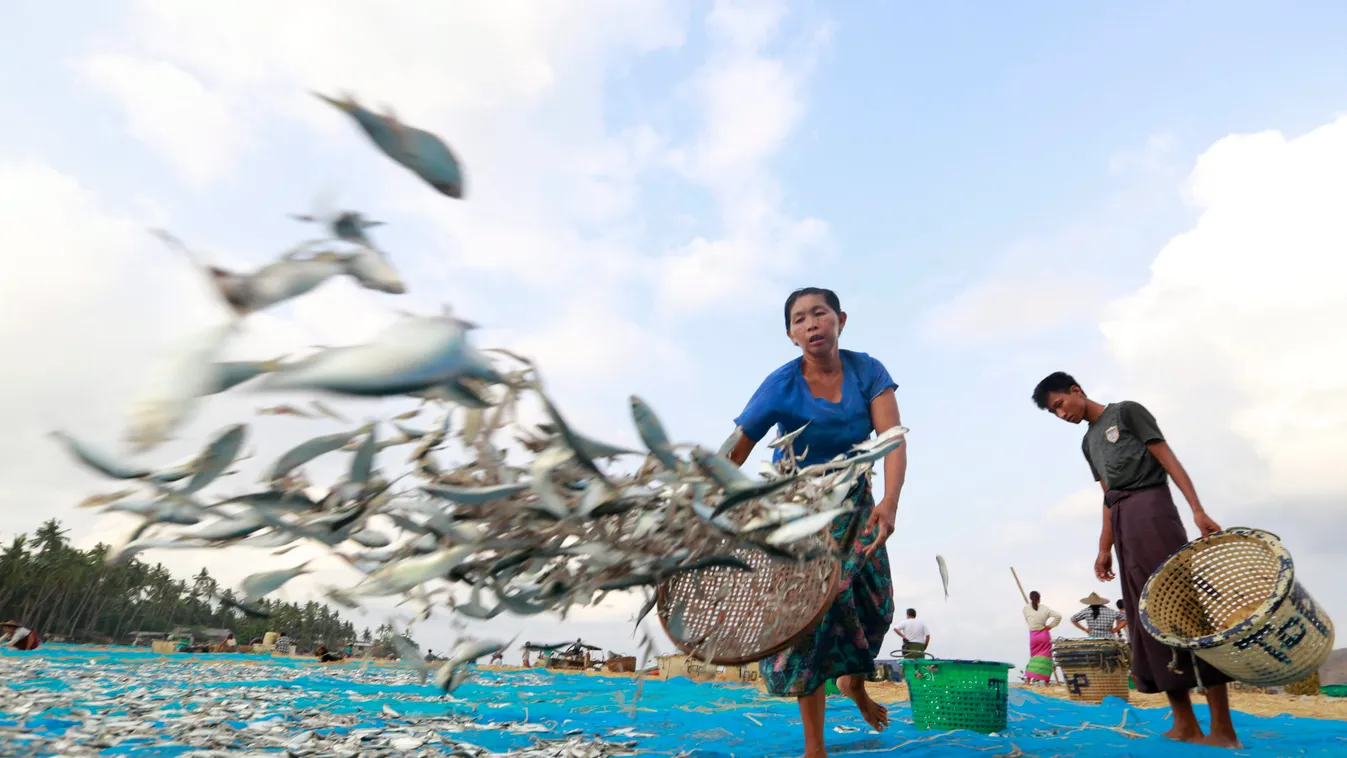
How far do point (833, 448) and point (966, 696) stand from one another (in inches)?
66.0

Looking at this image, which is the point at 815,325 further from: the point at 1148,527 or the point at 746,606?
the point at 1148,527

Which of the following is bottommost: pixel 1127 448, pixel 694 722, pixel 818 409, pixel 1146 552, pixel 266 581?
pixel 694 722

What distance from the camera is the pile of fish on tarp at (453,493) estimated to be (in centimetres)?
100

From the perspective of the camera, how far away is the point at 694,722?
3836 millimetres

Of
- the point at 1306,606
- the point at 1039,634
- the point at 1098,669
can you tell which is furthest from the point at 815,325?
the point at 1039,634

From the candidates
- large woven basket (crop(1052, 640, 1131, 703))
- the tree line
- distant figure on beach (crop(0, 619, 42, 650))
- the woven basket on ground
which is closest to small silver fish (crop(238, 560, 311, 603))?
large woven basket (crop(1052, 640, 1131, 703))

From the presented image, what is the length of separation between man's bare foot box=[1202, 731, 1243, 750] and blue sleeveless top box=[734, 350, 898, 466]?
2.09m

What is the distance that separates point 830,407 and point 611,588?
1.32 m

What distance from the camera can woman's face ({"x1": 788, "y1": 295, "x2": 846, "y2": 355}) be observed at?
8.84 ft

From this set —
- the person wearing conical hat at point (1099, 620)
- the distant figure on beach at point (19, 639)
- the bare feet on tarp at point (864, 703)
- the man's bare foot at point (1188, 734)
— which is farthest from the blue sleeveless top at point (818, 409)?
the distant figure on beach at point (19, 639)

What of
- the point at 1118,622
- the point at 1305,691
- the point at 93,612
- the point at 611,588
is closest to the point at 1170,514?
the point at 611,588

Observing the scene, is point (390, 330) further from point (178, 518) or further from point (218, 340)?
point (178, 518)

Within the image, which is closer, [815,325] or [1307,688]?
[815,325]

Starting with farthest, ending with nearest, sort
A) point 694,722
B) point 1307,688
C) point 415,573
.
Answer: point 1307,688, point 694,722, point 415,573
